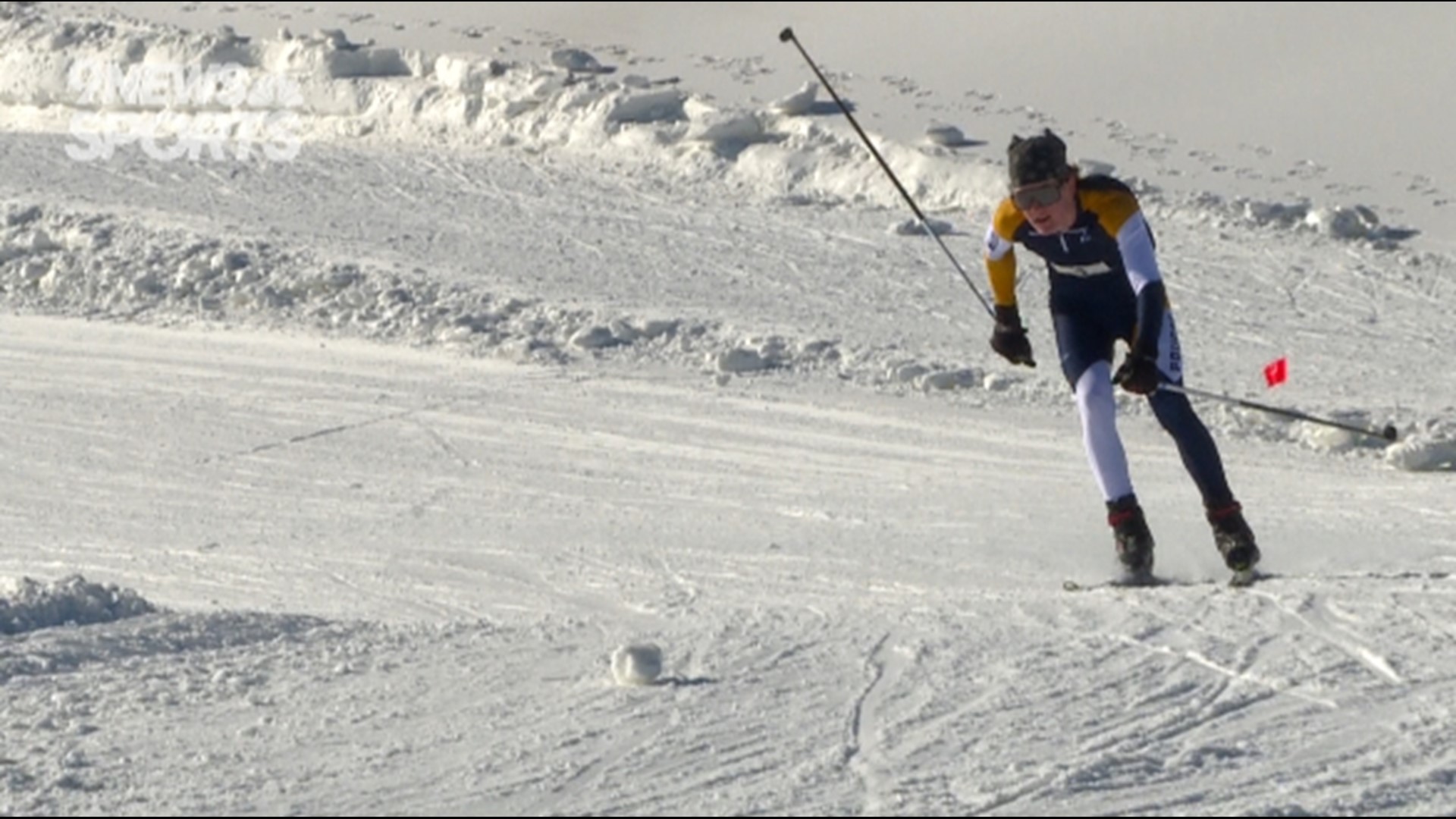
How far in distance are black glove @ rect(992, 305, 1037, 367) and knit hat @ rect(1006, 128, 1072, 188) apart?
792 mm

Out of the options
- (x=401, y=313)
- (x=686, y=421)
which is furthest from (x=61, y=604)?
(x=401, y=313)

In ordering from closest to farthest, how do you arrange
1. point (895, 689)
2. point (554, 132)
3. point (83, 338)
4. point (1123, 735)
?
point (1123, 735)
point (895, 689)
point (83, 338)
point (554, 132)

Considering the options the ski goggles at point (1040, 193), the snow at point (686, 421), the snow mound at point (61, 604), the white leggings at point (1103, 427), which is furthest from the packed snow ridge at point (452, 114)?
the snow mound at point (61, 604)

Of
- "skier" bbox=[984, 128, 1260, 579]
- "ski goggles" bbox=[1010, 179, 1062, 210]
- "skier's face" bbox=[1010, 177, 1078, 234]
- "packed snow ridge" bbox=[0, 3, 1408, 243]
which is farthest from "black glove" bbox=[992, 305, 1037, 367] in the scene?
"packed snow ridge" bbox=[0, 3, 1408, 243]

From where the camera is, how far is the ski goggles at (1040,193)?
285 inches

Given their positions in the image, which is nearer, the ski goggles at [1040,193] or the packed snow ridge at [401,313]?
the ski goggles at [1040,193]

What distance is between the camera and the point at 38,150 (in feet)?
53.4

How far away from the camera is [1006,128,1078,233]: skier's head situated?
23.6 feet

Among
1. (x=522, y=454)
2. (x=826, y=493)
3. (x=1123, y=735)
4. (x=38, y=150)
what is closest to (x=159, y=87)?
(x=38, y=150)

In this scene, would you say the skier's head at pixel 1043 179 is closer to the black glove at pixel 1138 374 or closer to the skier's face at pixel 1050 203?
the skier's face at pixel 1050 203

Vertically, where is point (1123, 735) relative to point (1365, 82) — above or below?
below

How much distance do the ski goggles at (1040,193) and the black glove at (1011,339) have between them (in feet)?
2.30

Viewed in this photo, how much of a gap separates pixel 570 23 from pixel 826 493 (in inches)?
431

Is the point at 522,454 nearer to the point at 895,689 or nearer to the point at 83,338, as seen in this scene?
the point at 83,338
